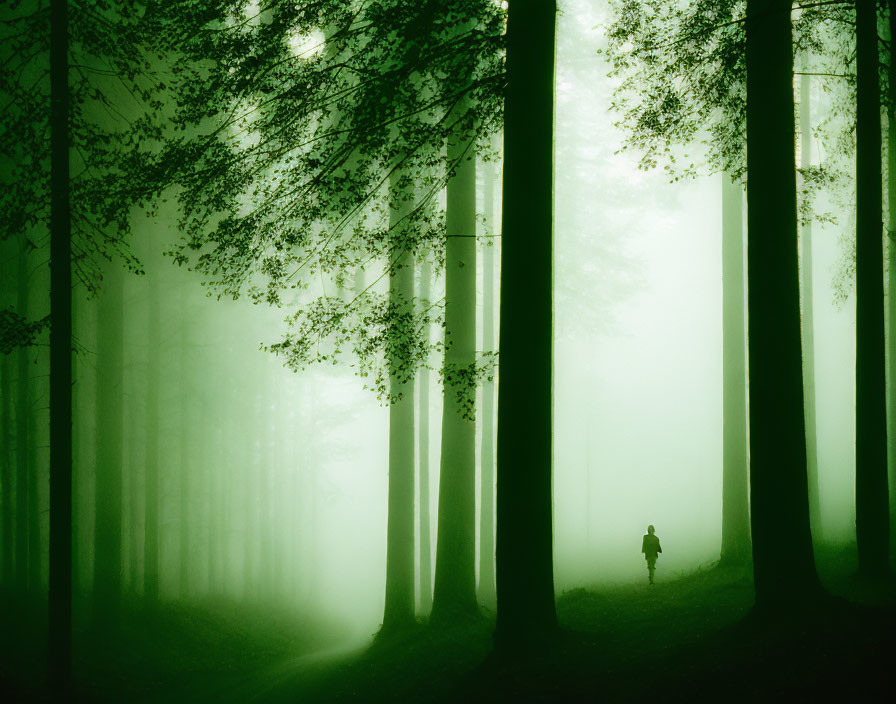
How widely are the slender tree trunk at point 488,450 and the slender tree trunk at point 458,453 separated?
2479 millimetres

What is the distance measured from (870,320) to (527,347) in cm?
492

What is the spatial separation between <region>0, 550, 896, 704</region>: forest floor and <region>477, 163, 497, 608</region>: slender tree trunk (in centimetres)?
298

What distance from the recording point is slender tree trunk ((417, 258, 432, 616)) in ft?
47.5

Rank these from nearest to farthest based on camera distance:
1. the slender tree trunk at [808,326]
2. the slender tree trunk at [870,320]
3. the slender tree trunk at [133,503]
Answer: the slender tree trunk at [870,320] < the slender tree trunk at [808,326] < the slender tree trunk at [133,503]

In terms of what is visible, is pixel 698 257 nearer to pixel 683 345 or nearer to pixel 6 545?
pixel 683 345

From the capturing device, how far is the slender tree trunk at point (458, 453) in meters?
9.65

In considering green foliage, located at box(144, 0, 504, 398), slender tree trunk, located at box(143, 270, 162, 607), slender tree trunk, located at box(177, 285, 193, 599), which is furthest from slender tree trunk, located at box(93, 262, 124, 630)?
green foliage, located at box(144, 0, 504, 398)

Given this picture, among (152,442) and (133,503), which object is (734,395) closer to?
(152,442)

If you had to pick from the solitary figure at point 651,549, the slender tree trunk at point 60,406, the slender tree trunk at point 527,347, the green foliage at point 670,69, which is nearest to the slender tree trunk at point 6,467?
the slender tree trunk at point 60,406

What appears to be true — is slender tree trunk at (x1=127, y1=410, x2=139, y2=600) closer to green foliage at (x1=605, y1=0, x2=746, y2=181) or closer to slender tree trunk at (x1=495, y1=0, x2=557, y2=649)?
slender tree trunk at (x1=495, y1=0, x2=557, y2=649)

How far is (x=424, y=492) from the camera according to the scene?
A: 15281mm

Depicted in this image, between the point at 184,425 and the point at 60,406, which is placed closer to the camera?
the point at 60,406

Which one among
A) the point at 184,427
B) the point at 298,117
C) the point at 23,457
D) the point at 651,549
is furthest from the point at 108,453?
the point at 651,549

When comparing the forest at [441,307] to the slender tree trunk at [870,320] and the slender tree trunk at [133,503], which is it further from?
the slender tree trunk at [133,503]
